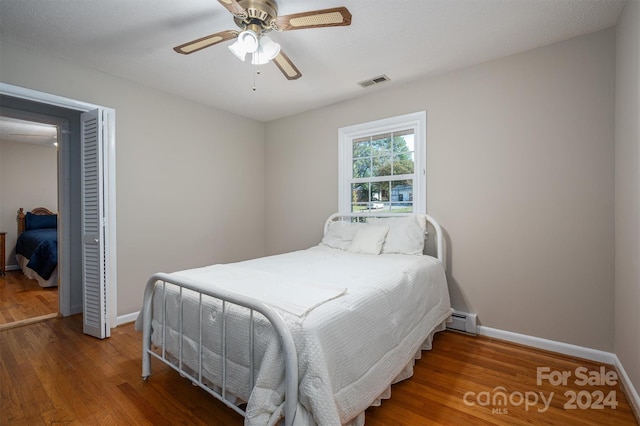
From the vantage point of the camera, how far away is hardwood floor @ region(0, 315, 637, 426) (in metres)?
1.58

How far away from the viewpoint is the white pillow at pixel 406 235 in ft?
8.98

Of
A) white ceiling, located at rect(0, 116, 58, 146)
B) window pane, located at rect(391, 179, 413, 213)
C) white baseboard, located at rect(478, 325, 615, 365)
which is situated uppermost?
white ceiling, located at rect(0, 116, 58, 146)

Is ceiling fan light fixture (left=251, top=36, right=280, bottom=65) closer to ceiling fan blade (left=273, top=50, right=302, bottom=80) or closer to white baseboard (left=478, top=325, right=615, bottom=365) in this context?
ceiling fan blade (left=273, top=50, right=302, bottom=80)

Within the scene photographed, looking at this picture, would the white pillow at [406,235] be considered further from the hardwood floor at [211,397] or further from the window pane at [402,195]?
the hardwood floor at [211,397]

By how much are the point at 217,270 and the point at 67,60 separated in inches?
92.5

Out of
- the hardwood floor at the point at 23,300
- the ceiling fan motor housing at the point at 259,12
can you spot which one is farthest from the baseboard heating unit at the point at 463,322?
the hardwood floor at the point at 23,300

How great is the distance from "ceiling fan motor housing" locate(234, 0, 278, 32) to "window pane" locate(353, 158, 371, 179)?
1952 mm

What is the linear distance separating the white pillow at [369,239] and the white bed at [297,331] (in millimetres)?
460

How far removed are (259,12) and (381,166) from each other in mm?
2055

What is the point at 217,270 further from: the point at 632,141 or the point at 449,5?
the point at 632,141

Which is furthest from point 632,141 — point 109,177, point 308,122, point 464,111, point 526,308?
point 109,177

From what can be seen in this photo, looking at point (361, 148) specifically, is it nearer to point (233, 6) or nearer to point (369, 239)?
point (369, 239)

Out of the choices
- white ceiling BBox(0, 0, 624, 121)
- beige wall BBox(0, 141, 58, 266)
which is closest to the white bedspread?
white ceiling BBox(0, 0, 624, 121)

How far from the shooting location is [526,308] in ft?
8.04
